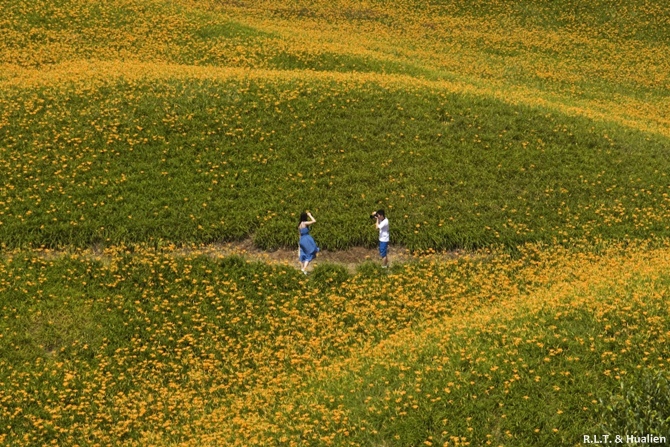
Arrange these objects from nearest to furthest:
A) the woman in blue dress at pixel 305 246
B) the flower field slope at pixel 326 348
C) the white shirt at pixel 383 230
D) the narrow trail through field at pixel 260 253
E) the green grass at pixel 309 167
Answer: the flower field slope at pixel 326 348
the woman in blue dress at pixel 305 246
the white shirt at pixel 383 230
the narrow trail through field at pixel 260 253
the green grass at pixel 309 167

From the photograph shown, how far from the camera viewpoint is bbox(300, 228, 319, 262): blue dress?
25.9m

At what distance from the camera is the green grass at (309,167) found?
2930cm

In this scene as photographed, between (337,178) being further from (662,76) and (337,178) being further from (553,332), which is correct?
(662,76)

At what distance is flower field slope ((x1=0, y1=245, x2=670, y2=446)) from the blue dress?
753 millimetres

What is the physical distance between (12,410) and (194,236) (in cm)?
1071

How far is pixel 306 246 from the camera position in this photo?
84.9 feet

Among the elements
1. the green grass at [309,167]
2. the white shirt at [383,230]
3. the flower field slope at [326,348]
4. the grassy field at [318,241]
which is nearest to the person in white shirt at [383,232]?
the white shirt at [383,230]

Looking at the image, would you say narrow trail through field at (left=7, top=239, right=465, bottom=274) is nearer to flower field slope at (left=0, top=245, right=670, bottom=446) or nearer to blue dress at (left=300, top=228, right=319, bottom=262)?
flower field slope at (left=0, top=245, right=670, bottom=446)

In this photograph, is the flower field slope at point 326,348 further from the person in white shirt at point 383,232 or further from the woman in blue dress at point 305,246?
the person in white shirt at point 383,232

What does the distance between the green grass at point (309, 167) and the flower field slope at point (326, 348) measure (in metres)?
2.25

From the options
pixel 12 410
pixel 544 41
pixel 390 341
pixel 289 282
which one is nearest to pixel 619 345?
pixel 390 341

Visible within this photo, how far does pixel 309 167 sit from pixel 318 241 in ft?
18.2

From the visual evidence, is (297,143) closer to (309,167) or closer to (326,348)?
(309,167)

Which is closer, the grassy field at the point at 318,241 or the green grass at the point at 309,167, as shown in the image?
the grassy field at the point at 318,241
